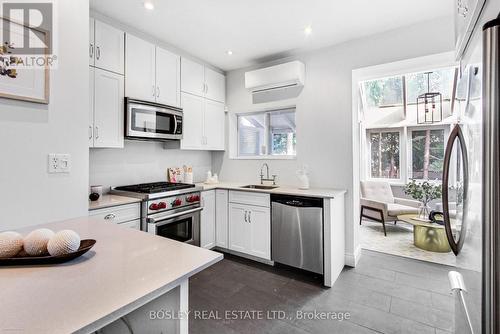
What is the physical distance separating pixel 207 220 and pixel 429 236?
3.12 m

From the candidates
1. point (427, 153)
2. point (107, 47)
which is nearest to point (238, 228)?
point (107, 47)

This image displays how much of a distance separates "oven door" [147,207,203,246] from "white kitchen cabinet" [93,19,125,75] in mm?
1580

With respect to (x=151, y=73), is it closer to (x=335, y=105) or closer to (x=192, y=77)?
(x=192, y=77)

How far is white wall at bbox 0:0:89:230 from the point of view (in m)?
1.36

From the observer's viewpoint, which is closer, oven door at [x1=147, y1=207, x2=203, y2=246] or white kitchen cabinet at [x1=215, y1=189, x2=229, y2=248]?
oven door at [x1=147, y1=207, x2=203, y2=246]

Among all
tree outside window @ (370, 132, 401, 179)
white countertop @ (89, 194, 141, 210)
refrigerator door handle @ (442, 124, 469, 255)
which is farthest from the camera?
tree outside window @ (370, 132, 401, 179)

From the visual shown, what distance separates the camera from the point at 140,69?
8.84 ft

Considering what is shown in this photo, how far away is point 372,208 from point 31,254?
15.0 ft

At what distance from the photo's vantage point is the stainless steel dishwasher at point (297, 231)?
2561 mm

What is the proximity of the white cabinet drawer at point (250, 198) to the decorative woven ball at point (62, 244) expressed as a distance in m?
2.18

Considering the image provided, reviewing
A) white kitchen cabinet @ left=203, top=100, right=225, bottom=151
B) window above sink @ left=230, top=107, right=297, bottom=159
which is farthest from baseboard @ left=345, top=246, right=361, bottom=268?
white kitchen cabinet @ left=203, top=100, right=225, bottom=151

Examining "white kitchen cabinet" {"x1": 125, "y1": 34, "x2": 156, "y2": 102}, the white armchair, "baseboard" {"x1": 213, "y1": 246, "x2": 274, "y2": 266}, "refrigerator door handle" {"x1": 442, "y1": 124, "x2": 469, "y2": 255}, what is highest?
"white kitchen cabinet" {"x1": 125, "y1": 34, "x2": 156, "y2": 102}

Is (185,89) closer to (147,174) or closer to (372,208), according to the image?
(147,174)

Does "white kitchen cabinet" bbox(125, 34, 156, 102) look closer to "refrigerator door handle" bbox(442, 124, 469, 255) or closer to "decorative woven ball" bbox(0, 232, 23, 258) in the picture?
"decorative woven ball" bbox(0, 232, 23, 258)
